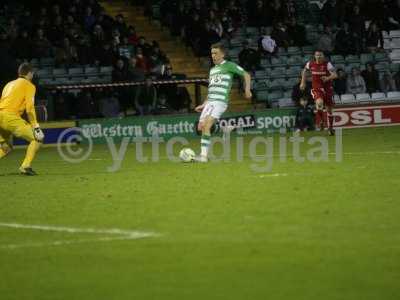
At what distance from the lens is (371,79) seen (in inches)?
1204

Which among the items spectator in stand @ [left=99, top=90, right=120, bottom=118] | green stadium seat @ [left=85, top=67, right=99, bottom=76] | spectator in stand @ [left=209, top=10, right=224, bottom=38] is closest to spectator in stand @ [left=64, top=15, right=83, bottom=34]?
green stadium seat @ [left=85, top=67, right=99, bottom=76]

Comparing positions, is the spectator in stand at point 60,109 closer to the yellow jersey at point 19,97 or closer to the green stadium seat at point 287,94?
the green stadium seat at point 287,94

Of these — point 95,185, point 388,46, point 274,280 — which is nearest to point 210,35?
point 388,46

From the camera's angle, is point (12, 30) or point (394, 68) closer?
point (12, 30)

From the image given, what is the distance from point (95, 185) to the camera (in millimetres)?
15484

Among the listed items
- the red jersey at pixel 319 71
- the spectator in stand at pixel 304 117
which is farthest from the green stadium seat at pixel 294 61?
the red jersey at pixel 319 71

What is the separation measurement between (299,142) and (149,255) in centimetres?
1554

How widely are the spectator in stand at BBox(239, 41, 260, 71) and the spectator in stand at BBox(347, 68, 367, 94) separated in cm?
294

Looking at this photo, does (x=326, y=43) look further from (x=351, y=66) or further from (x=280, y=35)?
(x=280, y=35)

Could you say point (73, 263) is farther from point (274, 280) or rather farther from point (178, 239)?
point (274, 280)

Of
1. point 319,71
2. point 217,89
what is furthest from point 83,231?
point 319,71

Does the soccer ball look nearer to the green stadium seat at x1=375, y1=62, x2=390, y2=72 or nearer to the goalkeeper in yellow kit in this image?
the goalkeeper in yellow kit

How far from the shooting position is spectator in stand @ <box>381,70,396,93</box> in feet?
101

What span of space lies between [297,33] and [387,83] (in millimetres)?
3445
